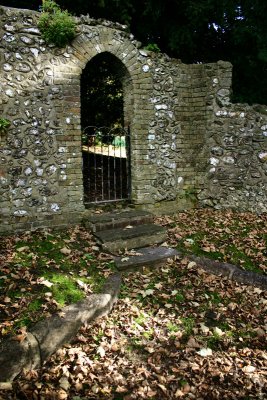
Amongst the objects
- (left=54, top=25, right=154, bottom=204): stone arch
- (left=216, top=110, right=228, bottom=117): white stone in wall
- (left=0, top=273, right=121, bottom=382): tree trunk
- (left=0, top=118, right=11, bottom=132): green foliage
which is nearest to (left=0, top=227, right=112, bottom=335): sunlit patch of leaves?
(left=0, top=273, right=121, bottom=382): tree trunk

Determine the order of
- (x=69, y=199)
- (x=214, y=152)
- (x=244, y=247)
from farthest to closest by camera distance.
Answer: (x=214, y=152) → (x=69, y=199) → (x=244, y=247)

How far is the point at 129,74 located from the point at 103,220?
286 centimetres

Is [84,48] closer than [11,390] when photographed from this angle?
No

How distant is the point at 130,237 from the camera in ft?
17.2

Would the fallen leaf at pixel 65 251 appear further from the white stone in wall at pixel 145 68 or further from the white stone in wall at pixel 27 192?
the white stone in wall at pixel 145 68

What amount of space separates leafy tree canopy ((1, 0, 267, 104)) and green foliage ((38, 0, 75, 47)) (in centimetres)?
173

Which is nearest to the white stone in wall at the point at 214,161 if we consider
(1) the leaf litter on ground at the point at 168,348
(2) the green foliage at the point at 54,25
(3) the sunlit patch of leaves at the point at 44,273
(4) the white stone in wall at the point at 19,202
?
(1) the leaf litter on ground at the point at 168,348

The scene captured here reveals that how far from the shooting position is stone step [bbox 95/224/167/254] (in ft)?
16.6

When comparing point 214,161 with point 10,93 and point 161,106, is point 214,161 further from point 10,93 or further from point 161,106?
point 10,93

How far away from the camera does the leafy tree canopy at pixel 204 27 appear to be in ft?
24.0

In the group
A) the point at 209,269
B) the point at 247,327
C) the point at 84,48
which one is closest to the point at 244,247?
the point at 209,269

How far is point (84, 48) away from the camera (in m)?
5.76

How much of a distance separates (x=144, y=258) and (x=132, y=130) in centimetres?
278

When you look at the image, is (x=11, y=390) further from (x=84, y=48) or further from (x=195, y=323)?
(x=84, y=48)
